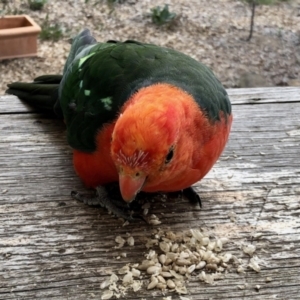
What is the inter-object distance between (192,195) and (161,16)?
309 centimetres

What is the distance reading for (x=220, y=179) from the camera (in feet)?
5.86

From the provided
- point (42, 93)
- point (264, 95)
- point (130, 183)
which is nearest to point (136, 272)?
point (130, 183)

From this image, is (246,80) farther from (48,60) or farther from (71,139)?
(71,139)

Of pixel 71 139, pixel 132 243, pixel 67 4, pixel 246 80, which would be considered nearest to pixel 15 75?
pixel 67 4

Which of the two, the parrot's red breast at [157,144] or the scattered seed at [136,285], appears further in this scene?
the scattered seed at [136,285]

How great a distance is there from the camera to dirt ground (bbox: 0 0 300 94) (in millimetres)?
3896

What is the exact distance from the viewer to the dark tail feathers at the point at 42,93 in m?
1.97

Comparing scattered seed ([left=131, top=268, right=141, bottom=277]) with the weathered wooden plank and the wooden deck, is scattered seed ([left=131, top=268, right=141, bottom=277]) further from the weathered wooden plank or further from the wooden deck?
the weathered wooden plank

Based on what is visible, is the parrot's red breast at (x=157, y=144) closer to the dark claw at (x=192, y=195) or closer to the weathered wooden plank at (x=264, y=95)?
the dark claw at (x=192, y=195)

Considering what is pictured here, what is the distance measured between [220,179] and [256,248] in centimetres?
34

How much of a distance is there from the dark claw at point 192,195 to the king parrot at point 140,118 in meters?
0.01

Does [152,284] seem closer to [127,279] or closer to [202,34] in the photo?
[127,279]

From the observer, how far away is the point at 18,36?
3.73m

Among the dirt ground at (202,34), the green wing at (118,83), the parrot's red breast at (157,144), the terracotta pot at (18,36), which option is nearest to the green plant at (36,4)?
the dirt ground at (202,34)
